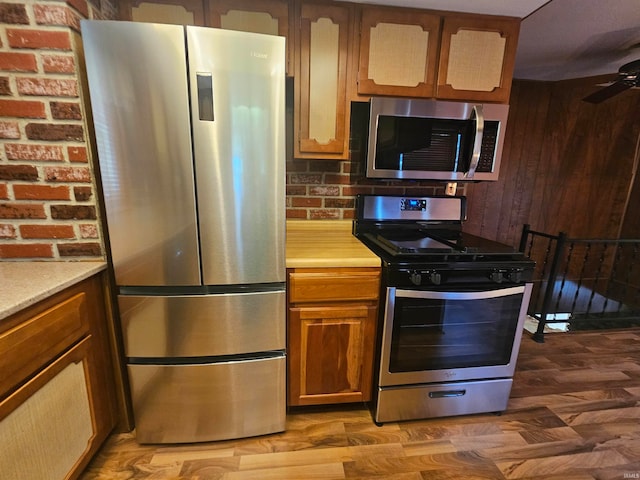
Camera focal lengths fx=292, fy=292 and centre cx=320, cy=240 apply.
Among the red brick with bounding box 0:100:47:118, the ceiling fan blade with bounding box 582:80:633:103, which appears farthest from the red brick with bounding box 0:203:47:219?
the ceiling fan blade with bounding box 582:80:633:103

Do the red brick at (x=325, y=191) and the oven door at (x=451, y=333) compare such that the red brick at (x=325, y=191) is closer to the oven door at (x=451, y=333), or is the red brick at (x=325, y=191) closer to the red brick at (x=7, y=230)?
the oven door at (x=451, y=333)

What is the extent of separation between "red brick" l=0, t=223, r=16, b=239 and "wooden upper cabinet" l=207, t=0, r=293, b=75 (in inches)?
49.8

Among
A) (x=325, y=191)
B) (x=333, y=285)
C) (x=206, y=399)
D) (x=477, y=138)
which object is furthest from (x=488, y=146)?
(x=206, y=399)

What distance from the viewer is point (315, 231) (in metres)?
1.99

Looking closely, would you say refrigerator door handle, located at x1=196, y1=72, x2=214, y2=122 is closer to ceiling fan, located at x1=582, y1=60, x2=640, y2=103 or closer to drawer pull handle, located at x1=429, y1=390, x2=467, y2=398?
drawer pull handle, located at x1=429, y1=390, x2=467, y2=398

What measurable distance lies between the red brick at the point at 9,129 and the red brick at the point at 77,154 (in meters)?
0.18

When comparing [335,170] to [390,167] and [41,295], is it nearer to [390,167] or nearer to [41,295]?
[390,167]

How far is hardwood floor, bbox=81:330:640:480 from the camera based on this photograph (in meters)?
1.36

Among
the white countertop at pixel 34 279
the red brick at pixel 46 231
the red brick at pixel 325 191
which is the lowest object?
the white countertop at pixel 34 279

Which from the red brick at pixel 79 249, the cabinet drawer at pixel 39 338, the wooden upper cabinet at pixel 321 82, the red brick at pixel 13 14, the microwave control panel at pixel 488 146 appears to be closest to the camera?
the cabinet drawer at pixel 39 338

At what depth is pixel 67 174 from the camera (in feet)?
3.97

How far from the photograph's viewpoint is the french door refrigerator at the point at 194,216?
3.55 feet

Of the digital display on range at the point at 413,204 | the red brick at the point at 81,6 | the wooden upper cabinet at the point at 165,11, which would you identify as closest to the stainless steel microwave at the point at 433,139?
the digital display on range at the point at 413,204

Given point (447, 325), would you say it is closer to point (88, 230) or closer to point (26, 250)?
point (88, 230)
